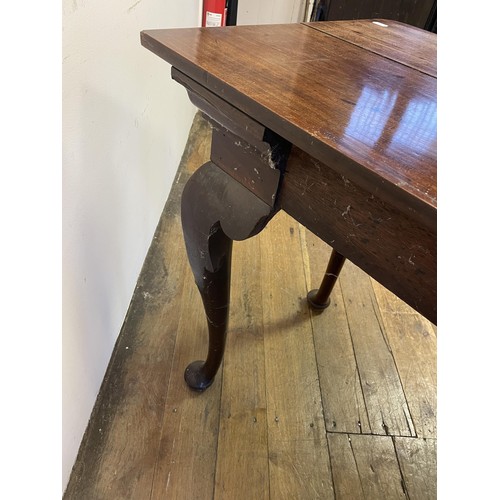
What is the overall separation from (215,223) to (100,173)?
0.25 m

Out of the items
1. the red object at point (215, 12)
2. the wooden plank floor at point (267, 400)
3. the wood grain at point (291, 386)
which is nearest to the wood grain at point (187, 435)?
A: the wooden plank floor at point (267, 400)

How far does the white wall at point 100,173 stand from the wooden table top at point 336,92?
Answer: 0.15 meters

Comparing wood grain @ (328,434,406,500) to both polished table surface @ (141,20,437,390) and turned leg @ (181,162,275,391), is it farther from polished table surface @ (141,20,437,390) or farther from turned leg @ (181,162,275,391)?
polished table surface @ (141,20,437,390)

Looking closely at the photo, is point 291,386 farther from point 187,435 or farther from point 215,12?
point 215,12

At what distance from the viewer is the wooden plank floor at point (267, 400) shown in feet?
2.39

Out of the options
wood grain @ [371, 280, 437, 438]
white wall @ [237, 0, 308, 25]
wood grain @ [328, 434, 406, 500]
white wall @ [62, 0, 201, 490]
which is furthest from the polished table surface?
white wall @ [237, 0, 308, 25]

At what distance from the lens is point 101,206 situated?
69 cm

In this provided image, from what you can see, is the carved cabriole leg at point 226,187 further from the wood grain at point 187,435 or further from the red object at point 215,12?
the red object at point 215,12

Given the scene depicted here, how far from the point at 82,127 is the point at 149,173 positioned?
1.50 feet

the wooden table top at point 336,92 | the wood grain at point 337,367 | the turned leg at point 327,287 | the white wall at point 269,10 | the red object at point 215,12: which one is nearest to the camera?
the wooden table top at point 336,92

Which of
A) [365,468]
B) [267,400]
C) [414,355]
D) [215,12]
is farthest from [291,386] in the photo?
[215,12]

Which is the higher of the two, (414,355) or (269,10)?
(269,10)

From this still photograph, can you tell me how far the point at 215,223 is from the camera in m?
0.52
